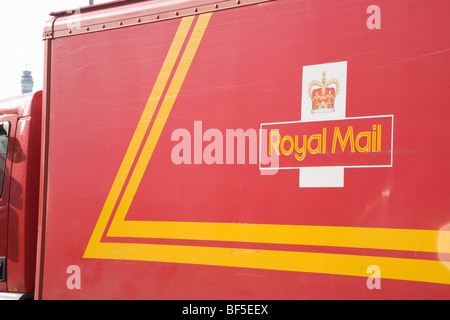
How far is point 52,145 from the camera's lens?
3.91m

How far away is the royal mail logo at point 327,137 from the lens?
9.09ft

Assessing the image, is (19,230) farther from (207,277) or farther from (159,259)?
(207,277)

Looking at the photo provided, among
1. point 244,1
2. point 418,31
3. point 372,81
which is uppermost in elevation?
point 244,1

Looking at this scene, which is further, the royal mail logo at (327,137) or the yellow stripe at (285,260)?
the royal mail logo at (327,137)

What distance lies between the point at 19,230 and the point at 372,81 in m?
3.02

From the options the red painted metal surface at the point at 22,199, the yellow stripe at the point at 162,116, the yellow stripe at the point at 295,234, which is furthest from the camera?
the red painted metal surface at the point at 22,199

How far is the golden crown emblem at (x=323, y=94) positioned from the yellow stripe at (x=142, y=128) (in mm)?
986

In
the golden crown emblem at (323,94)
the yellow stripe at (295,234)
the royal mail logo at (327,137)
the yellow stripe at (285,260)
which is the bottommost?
the yellow stripe at (285,260)

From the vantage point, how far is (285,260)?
2.98 metres

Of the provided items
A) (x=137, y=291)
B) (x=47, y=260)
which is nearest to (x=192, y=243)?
(x=137, y=291)

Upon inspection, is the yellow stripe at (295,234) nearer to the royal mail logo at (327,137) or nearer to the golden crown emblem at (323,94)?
the royal mail logo at (327,137)

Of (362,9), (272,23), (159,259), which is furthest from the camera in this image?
(159,259)

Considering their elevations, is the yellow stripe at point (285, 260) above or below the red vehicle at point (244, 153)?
below

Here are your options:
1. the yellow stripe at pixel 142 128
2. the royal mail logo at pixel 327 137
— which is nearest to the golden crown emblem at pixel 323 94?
the royal mail logo at pixel 327 137
